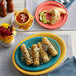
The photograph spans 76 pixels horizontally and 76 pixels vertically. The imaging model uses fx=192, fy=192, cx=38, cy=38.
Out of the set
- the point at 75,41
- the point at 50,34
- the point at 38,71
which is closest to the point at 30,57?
the point at 38,71

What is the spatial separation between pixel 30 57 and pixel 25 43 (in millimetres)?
106

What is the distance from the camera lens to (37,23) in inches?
46.8

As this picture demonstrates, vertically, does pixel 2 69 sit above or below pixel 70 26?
below

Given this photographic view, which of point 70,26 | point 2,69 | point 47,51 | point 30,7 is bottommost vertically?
point 2,69

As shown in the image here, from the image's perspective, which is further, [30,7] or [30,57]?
[30,7]

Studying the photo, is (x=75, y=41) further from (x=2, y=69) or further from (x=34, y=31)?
(x=2, y=69)

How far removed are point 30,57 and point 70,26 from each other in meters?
0.34

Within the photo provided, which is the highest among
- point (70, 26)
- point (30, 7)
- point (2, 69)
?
point (30, 7)

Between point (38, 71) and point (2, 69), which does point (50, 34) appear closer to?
point (38, 71)

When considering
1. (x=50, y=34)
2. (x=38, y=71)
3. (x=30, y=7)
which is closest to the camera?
(x=38, y=71)

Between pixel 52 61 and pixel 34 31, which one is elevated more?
pixel 34 31

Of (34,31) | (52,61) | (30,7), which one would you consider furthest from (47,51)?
(30,7)

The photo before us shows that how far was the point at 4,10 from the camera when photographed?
1174 mm

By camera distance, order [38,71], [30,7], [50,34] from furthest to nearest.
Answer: [30,7] → [50,34] → [38,71]
